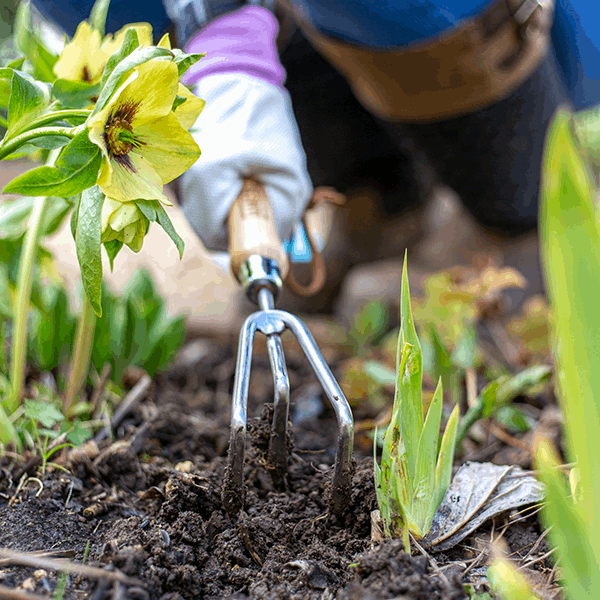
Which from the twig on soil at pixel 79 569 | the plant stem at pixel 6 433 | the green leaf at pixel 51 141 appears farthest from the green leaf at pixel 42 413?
the green leaf at pixel 51 141

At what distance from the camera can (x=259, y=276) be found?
86 centimetres

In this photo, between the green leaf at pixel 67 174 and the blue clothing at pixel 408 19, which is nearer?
the green leaf at pixel 67 174

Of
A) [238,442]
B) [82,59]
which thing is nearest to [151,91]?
[82,59]

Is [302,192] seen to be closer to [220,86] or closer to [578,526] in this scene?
[220,86]

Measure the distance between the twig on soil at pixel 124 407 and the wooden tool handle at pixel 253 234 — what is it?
0.36 metres

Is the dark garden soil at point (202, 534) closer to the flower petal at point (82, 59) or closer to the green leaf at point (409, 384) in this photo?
the green leaf at point (409, 384)

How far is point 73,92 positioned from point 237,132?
1.46ft

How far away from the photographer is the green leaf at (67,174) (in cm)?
55

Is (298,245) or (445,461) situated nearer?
(445,461)

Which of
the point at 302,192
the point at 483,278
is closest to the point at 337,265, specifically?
the point at 483,278

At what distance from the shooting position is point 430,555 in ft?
2.09

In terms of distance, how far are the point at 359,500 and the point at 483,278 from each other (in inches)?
35.3

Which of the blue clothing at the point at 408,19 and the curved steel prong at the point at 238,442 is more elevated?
the blue clothing at the point at 408,19

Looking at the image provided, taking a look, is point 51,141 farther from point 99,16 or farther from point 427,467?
point 427,467
